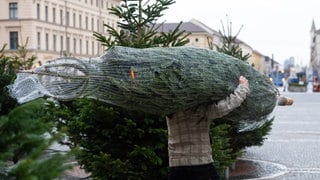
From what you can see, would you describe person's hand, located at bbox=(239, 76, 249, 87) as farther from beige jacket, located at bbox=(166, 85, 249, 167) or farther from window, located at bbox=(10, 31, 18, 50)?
window, located at bbox=(10, 31, 18, 50)

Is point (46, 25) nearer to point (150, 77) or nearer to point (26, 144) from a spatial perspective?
point (150, 77)

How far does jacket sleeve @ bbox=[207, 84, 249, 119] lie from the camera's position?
495 cm

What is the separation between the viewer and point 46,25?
3034 inches

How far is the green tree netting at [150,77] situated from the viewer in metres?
4.82

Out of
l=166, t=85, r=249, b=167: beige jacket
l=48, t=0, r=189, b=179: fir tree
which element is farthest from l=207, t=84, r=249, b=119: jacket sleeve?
l=48, t=0, r=189, b=179: fir tree

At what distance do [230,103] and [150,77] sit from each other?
65cm

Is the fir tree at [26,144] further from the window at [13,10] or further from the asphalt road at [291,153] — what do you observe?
the window at [13,10]

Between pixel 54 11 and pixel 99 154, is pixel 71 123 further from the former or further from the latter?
pixel 54 11

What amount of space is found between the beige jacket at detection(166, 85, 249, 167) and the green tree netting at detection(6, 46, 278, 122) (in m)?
0.10

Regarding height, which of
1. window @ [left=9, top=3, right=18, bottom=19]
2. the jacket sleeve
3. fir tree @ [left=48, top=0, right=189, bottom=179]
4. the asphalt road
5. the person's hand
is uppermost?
window @ [left=9, top=3, right=18, bottom=19]

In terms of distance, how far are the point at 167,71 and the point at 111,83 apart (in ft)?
1.40

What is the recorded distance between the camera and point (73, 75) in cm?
505

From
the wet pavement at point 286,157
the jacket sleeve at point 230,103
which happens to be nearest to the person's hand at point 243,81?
the jacket sleeve at point 230,103

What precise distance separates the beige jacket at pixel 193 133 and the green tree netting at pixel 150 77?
0.34 feet
